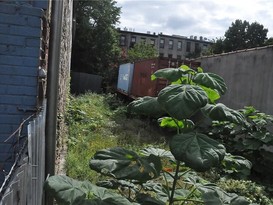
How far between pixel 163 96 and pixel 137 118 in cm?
1197

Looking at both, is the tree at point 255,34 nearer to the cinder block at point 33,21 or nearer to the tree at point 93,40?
the tree at point 93,40

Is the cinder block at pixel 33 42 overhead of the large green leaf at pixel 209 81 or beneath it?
overhead

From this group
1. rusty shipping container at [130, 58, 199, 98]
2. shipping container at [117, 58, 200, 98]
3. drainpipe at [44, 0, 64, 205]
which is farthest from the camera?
shipping container at [117, 58, 200, 98]

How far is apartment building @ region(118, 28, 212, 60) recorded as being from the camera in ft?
211

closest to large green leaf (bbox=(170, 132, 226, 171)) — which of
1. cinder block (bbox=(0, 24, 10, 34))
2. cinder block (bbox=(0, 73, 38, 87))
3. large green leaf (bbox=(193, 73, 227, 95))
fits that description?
large green leaf (bbox=(193, 73, 227, 95))

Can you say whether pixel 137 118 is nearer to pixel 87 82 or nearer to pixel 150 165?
pixel 150 165

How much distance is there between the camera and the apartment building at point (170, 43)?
64438mm

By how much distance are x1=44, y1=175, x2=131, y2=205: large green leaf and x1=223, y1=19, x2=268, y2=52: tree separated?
50110mm

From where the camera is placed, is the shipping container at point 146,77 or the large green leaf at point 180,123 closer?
the large green leaf at point 180,123

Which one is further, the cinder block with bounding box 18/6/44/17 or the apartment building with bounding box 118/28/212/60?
the apartment building with bounding box 118/28/212/60

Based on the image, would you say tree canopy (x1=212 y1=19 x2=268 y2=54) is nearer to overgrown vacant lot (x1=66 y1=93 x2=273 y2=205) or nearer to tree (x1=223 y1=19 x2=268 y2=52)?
tree (x1=223 y1=19 x2=268 y2=52)

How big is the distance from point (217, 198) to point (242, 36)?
175 feet

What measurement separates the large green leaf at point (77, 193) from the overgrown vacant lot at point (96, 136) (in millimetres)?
3417

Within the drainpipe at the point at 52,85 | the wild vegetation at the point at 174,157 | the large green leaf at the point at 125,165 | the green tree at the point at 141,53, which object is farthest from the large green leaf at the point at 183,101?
the green tree at the point at 141,53
